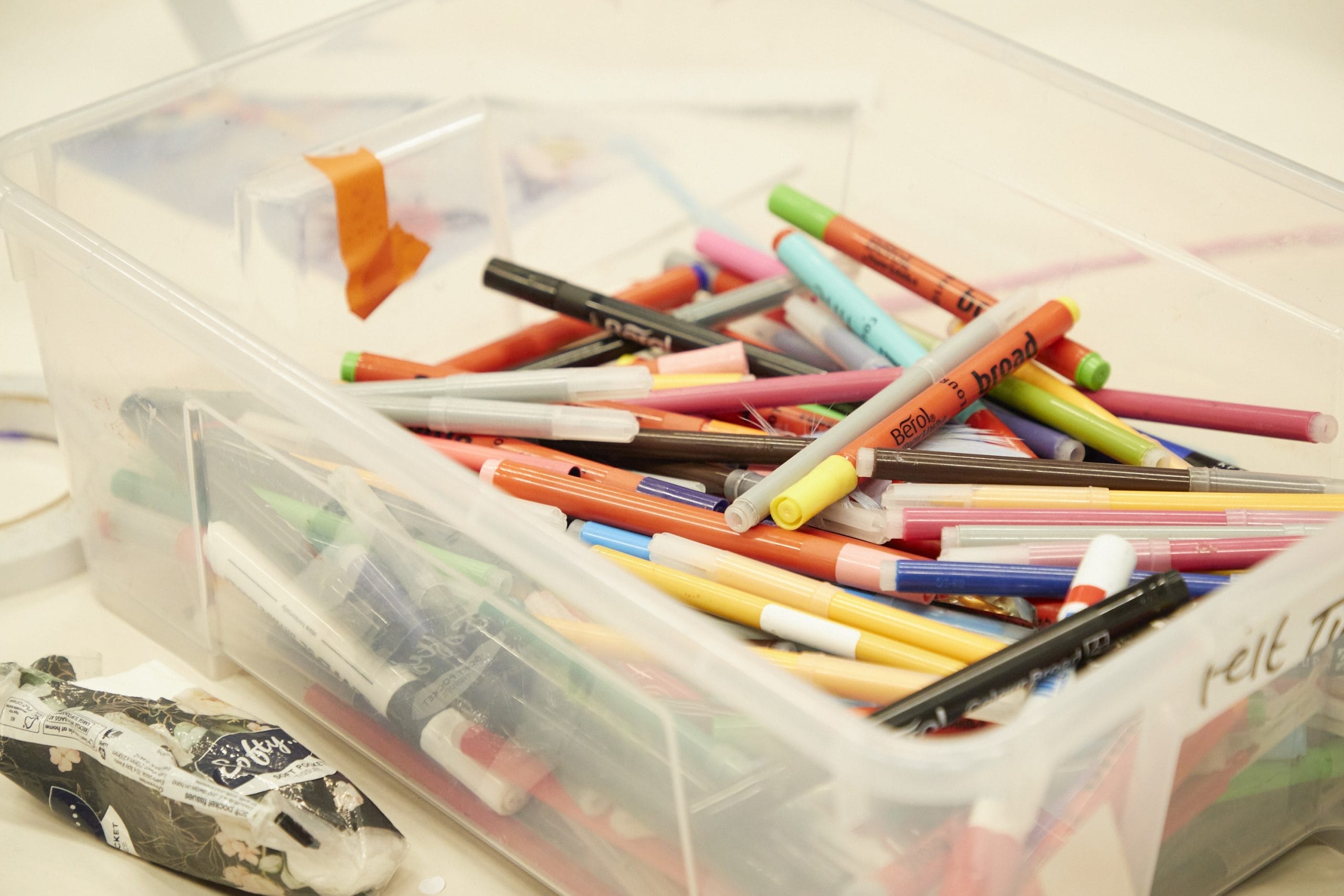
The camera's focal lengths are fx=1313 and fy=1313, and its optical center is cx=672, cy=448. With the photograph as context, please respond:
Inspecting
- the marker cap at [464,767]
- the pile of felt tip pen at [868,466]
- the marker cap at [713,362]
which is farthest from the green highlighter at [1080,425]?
the marker cap at [464,767]

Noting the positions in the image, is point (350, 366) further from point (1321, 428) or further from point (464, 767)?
point (1321, 428)

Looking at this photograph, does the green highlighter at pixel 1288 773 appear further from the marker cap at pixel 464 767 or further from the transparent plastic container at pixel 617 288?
the marker cap at pixel 464 767

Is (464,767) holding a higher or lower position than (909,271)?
lower

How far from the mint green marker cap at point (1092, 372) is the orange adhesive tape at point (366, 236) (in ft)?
1.08

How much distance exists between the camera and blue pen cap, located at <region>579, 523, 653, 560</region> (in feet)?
1.53

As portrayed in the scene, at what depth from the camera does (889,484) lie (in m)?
0.49

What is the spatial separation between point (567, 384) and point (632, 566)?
0.13m

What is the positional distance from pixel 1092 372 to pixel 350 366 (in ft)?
1.07

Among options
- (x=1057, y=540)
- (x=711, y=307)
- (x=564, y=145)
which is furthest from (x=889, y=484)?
(x=564, y=145)

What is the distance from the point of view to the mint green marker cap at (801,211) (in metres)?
0.66

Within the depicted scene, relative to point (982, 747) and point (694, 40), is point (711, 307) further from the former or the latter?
point (982, 747)

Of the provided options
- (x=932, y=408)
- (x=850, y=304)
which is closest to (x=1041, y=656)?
(x=932, y=408)

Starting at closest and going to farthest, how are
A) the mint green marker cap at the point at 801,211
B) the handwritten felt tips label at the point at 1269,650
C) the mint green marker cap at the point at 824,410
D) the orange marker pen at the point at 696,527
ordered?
the handwritten felt tips label at the point at 1269,650 < the orange marker pen at the point at 696,527 < the mint green marker cap at the point at 824,410 < the mint green marker cap at the point at 801,211

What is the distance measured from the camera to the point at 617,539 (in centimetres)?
47
